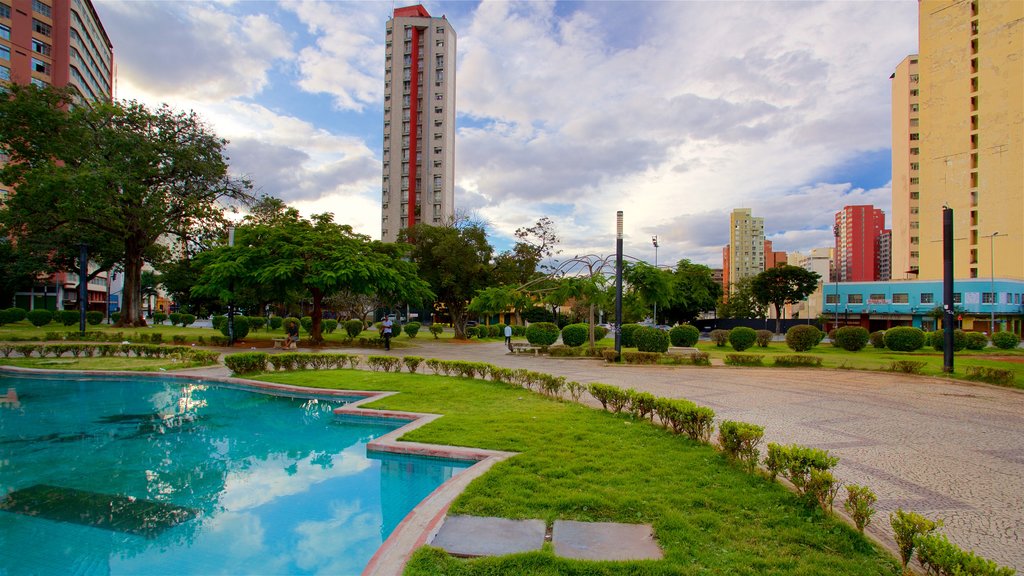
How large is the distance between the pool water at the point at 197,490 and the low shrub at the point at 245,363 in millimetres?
3525

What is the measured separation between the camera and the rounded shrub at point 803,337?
77.6 ft

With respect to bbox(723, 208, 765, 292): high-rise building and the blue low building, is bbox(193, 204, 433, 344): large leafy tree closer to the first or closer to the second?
the blue low building

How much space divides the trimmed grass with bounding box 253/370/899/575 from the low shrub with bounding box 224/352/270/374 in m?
8.98

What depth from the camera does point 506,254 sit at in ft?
142

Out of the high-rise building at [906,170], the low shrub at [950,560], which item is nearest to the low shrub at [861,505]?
the low shrub at [950,560]

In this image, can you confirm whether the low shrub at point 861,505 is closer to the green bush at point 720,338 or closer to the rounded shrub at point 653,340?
the rounded shrub at point 653,340

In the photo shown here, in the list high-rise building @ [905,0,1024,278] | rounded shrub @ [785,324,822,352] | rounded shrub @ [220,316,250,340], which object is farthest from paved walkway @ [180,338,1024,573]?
high-rise building @ [905,0,1024,278]

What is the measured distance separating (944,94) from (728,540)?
2786 inches

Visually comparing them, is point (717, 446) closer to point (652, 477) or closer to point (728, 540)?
point (652, 477)

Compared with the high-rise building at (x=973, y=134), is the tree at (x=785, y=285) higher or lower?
lower

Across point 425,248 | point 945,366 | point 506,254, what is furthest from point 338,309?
point 945,366

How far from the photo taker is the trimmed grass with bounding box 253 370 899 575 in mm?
3652

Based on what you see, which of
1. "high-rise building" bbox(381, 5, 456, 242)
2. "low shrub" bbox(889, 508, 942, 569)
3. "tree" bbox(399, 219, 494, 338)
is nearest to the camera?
"low shrub" bbox(889, 508, 942, 569)

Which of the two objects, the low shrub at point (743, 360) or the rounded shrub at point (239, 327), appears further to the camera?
the rounded shrub at point (239, 327)
